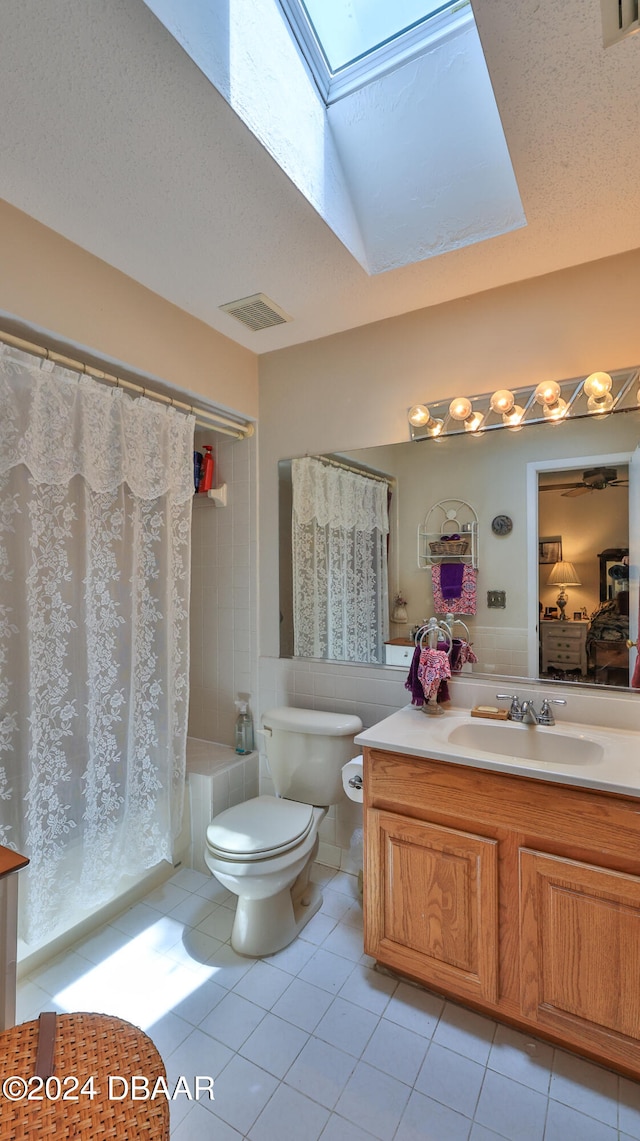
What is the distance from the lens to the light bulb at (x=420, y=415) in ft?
6.39

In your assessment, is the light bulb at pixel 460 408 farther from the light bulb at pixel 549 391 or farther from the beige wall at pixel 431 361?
the light bulb at pixel 549 391

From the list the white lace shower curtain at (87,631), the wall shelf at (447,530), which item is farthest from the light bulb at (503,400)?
the white lace shower curtain at (87,631)

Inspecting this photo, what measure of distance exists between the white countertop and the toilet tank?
0.32 meters

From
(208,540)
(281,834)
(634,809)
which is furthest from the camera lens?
(208,540)

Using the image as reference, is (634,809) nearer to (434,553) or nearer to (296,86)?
(434,553)

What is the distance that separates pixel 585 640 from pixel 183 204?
1.85 meters

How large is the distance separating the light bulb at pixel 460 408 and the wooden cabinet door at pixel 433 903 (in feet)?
4.65

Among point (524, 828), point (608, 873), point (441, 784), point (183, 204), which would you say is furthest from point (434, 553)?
point (183, 204)

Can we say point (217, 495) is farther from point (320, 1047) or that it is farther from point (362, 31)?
point (320, 1047)

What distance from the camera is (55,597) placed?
1626 millimetres

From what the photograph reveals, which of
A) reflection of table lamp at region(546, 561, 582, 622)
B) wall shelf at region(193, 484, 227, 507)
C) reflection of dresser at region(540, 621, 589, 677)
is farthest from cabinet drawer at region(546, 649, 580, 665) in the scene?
wall shelf at region(193, 484, 227, 507)

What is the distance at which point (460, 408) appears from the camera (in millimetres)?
1879

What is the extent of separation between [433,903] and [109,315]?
2218 millimetres

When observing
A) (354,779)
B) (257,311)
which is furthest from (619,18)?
(354,779)
